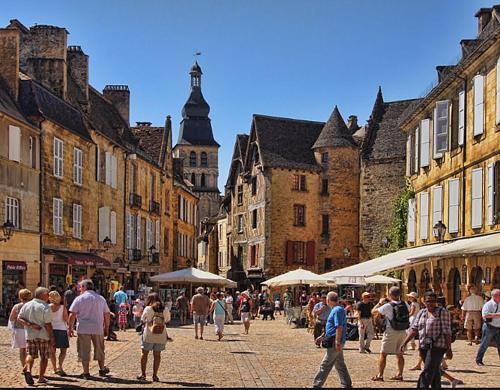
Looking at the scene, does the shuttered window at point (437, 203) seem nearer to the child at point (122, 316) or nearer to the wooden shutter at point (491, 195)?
the wooden shutter at point (491, 195)

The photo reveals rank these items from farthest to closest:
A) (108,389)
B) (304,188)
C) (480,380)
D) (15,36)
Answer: (304,188)
(15,36)
(480,380)
(108,389)

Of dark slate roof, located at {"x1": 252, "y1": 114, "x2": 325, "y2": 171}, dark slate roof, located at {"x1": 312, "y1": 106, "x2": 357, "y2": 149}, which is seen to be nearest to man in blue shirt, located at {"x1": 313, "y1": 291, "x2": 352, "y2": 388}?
dark slate roof, located at {"x1": 252, "y1": 114, "x2": 325, "y2": 171}

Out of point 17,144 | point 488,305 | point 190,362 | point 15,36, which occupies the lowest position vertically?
point 190,362

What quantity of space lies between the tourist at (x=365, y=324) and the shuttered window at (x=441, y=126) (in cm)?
1011

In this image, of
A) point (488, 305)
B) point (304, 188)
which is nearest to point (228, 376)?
point (488, 305)

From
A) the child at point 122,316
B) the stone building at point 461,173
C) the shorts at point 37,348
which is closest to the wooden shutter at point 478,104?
the stone building at point 461,173

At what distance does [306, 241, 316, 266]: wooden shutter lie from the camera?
54.6 metres

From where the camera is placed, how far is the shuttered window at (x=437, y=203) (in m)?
29.1

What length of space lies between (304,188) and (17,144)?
96.9ft

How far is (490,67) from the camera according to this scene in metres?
24.1

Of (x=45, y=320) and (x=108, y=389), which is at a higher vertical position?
(x=45, y=320)

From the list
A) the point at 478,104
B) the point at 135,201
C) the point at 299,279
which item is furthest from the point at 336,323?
the point at 135,201

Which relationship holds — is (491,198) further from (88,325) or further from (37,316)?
(37,316)

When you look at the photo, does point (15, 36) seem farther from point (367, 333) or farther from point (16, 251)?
point (367, 333)
